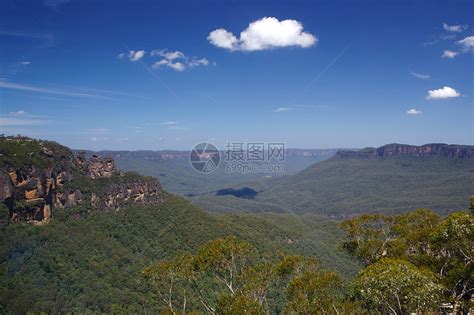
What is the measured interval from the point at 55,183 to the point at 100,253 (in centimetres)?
1580

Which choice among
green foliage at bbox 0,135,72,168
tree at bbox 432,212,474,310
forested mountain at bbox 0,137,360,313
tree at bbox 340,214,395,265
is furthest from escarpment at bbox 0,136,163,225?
tree at bbox 432,212,474,310

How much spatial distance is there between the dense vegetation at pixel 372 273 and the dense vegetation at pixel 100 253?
453 centimetres

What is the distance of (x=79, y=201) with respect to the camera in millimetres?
59656

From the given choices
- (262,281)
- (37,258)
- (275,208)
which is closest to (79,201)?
(37,258)

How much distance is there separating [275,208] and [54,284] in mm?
142791

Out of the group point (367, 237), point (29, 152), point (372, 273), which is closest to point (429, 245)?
point (367, 237)

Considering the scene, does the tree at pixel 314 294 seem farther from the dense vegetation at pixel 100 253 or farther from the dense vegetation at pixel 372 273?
the dense vegetation at pixel 100 253

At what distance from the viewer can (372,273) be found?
11453 mm

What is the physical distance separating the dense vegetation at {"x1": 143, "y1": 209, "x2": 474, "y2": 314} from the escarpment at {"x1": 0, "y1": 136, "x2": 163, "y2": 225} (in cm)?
3825

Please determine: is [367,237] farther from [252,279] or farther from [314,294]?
[252,279]

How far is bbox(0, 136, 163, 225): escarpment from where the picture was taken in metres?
47.1

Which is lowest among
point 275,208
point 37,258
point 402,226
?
point 275,208

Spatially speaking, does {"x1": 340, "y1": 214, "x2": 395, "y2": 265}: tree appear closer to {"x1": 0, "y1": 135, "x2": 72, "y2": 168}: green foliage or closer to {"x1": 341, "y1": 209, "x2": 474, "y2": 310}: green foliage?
{"x1": 341, "y1": 209, "x2": 474, "y2": 310}: green foliage

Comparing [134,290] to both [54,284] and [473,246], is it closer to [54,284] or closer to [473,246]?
[54,284]
